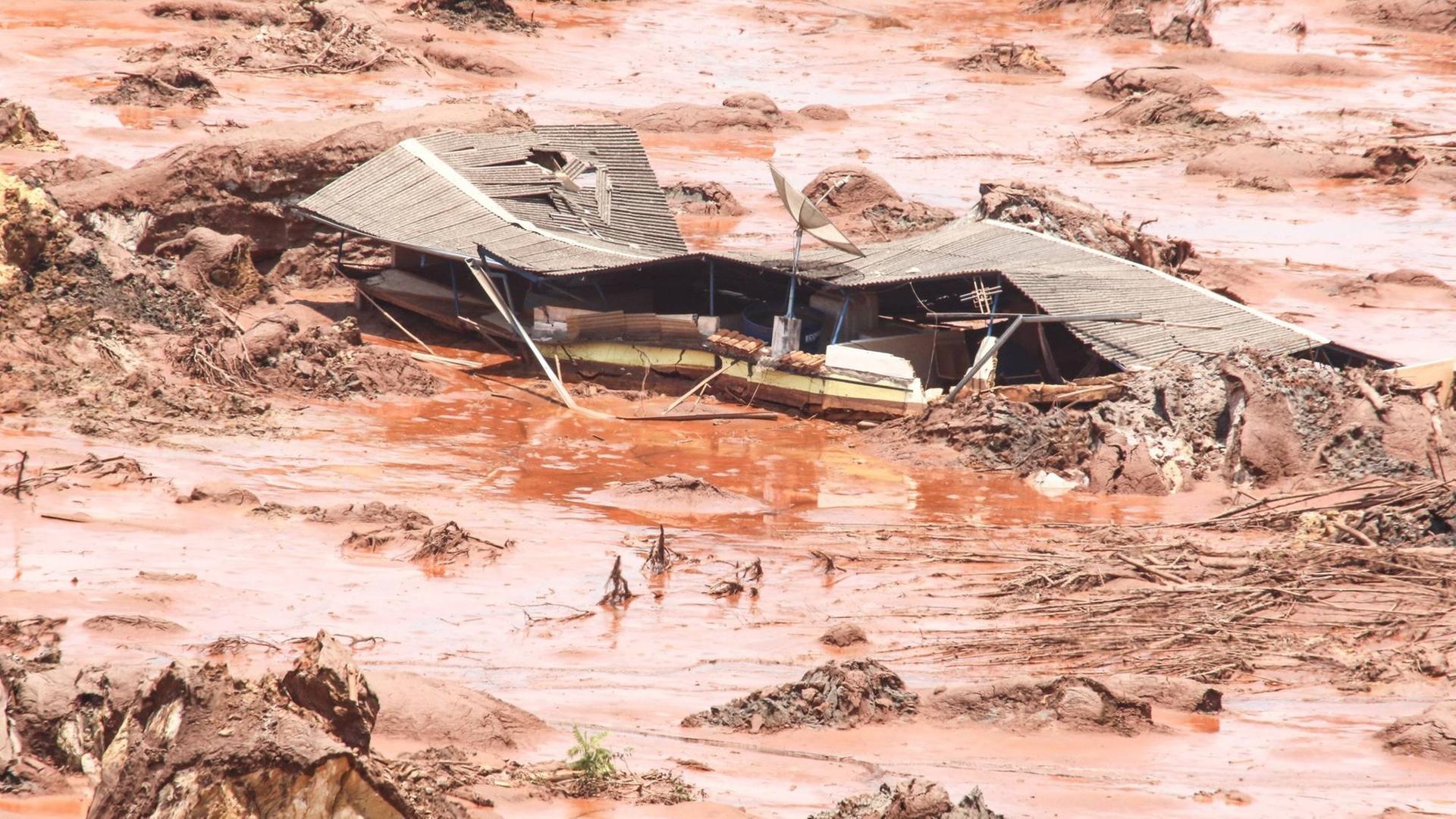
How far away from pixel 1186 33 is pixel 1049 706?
34.4 metres

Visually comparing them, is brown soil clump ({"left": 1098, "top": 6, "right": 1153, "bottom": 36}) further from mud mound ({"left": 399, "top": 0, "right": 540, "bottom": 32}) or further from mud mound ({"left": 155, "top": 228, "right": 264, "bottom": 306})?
mud mound ({"left": 155, "top": 228, "right": 264, "bottom": 306})

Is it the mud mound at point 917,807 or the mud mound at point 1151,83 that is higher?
the mud mound at point 917,807

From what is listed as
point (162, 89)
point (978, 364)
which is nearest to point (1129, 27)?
point (162, 89)

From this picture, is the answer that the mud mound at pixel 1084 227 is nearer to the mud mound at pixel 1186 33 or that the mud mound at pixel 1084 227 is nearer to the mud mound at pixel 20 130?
the mud mound at pixel 20 130

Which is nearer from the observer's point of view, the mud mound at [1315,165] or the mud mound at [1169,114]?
the mud mound at [1315,165]

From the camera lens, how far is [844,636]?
11.6 m

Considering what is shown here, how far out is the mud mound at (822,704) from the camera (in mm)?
9555

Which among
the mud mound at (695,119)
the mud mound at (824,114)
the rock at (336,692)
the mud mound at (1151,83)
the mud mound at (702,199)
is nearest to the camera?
the rock at (336,692)

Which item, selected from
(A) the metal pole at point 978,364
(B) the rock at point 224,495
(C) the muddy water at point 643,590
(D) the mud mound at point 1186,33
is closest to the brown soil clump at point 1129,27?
(D) the mud mound at point 1186,33

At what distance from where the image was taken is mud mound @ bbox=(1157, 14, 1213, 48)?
40594mm

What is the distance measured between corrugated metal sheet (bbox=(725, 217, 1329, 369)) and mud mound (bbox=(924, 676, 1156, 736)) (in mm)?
7998

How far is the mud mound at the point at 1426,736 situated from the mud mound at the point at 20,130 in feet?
70.7

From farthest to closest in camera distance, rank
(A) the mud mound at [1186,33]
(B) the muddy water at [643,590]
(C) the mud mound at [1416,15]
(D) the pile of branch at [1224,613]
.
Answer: (C) the mud mound at [1416,15]
(A) the mud mound at [1186,33]
(D) the pile of branch at [1224,613]
(B) the muddy water at [643,590]

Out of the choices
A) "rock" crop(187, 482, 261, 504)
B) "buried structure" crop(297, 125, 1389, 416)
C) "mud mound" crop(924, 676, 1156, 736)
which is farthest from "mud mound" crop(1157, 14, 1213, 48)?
"mud mound" crop(924, 676, 1156, 736)
